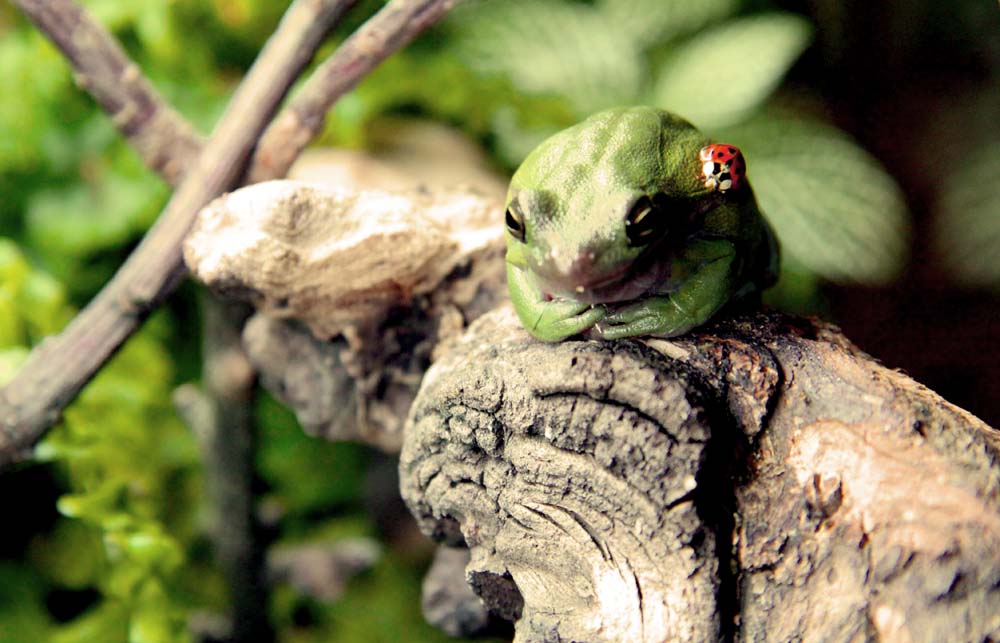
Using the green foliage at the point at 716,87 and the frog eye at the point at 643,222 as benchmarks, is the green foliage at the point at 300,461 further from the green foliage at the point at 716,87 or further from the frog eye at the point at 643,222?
the frog eye at the point at 643,222

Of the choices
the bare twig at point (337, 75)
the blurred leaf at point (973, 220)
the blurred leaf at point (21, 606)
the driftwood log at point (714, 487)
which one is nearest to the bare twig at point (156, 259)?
the bare twig at point (337, 75)

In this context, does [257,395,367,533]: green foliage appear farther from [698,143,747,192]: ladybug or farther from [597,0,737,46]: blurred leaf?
[698,143,747,192]: ladybug

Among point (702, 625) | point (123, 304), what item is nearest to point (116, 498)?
point (123, 304)

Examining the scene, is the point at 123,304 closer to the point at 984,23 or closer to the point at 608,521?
the point at 608,521

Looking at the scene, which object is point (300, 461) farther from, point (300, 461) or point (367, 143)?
point (367, 143)

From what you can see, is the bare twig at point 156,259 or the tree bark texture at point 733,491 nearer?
the tree bark texture at point 733,491

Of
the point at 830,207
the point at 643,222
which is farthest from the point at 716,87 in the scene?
the point at 643,222

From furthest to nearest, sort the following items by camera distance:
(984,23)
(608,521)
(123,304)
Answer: (984,23)
(123,304)
(608,521)

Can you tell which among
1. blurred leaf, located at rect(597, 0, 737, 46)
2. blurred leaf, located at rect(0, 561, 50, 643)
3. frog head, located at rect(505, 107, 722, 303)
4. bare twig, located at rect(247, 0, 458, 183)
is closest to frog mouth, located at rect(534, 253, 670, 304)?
frog head, located at rect(505, 107, 722, 303)

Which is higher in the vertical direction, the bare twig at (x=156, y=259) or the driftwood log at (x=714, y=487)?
the bare twig at (x=156, y=259)
